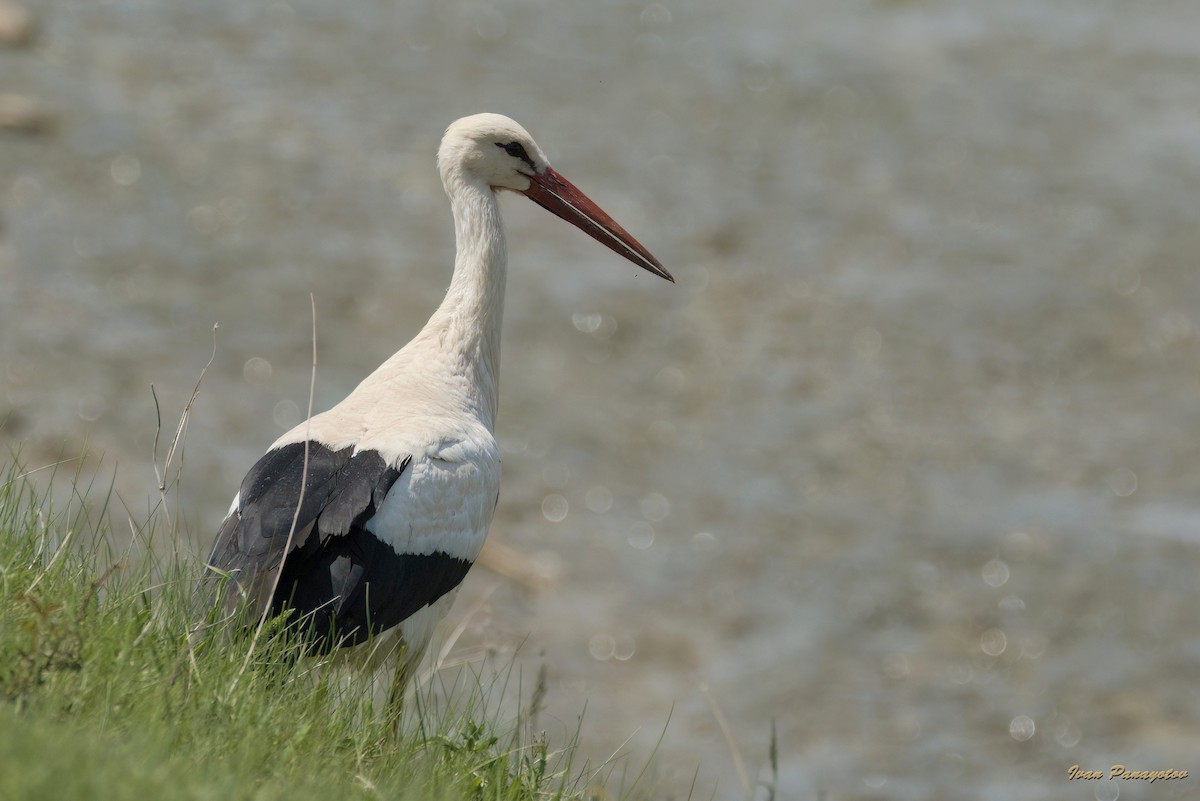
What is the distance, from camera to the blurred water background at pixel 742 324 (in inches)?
375

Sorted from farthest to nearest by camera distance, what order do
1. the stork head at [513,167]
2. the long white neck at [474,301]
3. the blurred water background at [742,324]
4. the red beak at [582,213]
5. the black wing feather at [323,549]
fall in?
1. the blurred water background at [742,324]
2. the red beak at [582,213]
3. the stork head at [513,167]
4. the long white neck at [474,301]
5. the black wing feather at [323,549]

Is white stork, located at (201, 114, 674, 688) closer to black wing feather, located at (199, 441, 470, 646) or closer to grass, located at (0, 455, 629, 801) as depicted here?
black wing feather, located at (199, 441, 470, 646)

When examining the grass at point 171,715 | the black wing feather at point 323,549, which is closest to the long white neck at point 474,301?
the black wing feather at point 323,549

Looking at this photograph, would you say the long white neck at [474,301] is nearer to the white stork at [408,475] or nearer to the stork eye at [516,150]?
the white stork at [408,475]

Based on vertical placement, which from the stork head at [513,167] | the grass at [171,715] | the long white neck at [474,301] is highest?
the stork head at [513,167]

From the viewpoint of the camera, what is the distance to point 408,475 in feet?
15.0

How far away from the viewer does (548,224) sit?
12430 mm

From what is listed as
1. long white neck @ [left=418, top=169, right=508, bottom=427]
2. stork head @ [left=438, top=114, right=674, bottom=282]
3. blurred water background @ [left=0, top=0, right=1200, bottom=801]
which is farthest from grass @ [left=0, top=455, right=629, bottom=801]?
blurred water background @ [left=0, top=0, right=1200, bottom=801]

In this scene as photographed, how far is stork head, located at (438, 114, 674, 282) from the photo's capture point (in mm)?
5453

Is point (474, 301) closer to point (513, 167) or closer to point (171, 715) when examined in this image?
point (513, 167)

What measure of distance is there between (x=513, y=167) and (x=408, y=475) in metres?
1.45

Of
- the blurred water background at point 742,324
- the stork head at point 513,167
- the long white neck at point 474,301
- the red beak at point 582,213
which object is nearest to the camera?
the long white neck at point 474,301

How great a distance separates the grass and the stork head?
2047mm

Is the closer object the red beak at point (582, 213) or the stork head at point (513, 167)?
the stork head at point (513, 167)
